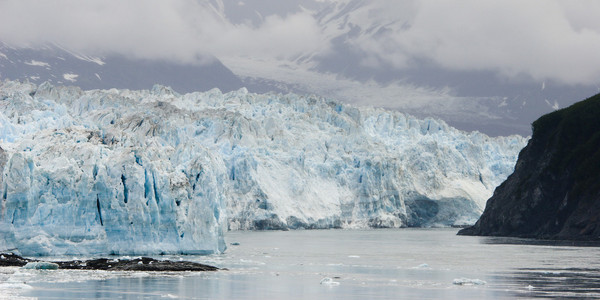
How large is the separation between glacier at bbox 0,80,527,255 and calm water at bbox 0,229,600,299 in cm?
430

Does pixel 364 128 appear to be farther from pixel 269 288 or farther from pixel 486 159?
pixel 269 288

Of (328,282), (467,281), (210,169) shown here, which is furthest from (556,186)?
(328,282)

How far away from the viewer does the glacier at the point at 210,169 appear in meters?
48.0

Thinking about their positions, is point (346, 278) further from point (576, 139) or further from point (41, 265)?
point (576, 139)

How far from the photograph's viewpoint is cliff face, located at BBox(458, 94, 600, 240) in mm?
79188

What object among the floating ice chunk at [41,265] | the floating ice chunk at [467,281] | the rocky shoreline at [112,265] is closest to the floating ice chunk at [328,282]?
the floating ice chunk at [467,281]

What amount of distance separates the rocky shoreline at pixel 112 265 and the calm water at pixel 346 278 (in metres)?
1.06

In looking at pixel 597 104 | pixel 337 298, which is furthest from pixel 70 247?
pixel 597 104

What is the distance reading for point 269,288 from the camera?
35.6 m

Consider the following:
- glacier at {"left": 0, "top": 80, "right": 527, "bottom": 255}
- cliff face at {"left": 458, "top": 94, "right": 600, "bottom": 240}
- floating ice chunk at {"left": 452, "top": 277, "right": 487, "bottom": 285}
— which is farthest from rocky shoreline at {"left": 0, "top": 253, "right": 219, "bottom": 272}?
cliff face at {"left": 458, "top": 94, "right": 600, "bottom": 240}

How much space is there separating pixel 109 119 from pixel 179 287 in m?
72.1

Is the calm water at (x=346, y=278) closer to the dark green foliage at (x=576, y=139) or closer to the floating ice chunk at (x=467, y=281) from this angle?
the floating ice chunk at (x=467, y=281)

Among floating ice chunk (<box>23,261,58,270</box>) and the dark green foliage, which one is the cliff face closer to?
the dark green foliage

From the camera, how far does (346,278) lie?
135 ft
